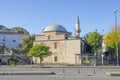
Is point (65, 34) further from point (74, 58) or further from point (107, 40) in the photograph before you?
point (107, 40)

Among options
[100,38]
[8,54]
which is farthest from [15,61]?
[100,38]

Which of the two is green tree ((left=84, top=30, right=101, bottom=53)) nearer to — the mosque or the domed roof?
the mosque

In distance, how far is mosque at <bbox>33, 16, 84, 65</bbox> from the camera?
2668 inches

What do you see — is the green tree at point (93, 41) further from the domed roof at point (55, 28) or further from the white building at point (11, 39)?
the white building at point (11, 39)

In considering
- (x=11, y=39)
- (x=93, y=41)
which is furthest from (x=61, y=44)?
(x=11, y=39)

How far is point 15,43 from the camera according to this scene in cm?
9281

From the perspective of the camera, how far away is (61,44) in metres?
70.8

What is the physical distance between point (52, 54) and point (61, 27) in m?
10.1

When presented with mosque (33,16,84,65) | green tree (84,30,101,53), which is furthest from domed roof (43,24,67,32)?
green tree (84,30,101,53)

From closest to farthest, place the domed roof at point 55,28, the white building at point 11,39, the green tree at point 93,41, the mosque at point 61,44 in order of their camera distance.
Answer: the mosque at point 61,44 < the green tree at point 93,41 < the domed roof at point 55,28 < the white building at point 11,39

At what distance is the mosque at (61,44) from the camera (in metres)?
67.8

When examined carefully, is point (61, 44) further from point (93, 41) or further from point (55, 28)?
point (93, 41)

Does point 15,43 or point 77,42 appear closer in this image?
point 77,42

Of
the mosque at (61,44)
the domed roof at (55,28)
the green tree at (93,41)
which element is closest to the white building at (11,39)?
the domed roof at (55,28)
